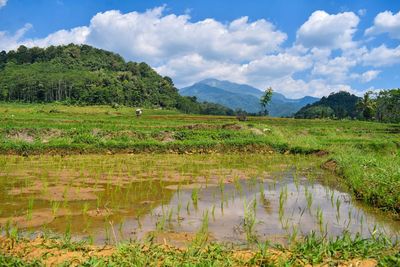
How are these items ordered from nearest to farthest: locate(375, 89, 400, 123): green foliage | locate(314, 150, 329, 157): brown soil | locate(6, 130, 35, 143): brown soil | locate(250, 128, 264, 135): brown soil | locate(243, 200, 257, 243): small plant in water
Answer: locate(243, 200, 257, 243): small plant in water
locate(314, 150, 329, 157): brown soil
locate(6, 130, 35, 143): brown soil
locate(250, 128, 264, 135): brown soil
locate(375, 89, 400, 123): green foliage

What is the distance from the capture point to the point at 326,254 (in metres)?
5.70

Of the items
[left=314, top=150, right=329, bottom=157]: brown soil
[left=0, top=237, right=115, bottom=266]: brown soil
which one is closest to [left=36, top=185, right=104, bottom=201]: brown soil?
[left=0, top=237, right=115, bottom=266]: brown soil

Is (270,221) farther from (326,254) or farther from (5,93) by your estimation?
(5,93)

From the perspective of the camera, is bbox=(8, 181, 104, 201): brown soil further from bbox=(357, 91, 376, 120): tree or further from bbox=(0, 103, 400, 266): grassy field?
bbox=(357, 91, 376, 120): tree

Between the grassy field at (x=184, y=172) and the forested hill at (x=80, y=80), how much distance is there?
67.0 metres

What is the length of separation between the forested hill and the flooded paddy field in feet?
243

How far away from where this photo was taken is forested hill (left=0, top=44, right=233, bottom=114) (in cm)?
9344

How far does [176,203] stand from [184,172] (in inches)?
208

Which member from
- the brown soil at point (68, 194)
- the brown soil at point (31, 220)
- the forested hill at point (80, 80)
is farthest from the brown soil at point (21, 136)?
the forested hill at point (80, 80)

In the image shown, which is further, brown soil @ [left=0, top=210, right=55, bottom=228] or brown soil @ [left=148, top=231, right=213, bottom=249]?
brown soil @ [left=0, top=210, right=55, bottom=228]

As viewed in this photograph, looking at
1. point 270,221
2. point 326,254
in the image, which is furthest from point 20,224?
point 326,254

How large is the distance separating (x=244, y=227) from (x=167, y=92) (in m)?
114

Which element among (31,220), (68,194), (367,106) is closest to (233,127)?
(68,194)

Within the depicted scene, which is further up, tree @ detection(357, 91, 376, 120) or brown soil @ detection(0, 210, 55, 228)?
tree @ detection(357, 91, 376, 120)
